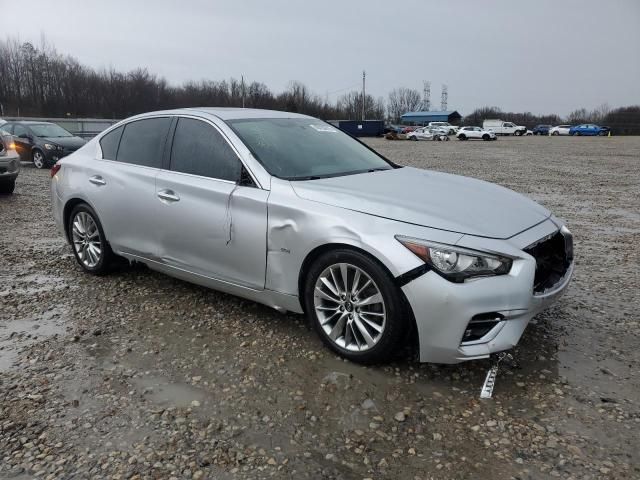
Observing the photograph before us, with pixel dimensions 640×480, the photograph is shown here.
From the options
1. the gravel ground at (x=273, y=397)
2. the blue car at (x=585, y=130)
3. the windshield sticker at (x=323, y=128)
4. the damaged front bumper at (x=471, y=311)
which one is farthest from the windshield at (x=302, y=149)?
the blue car at (x=585, y=130)

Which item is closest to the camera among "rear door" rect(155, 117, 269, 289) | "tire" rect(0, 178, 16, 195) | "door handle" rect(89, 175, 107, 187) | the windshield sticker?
"rear door" rect(155, 117, 269, 289)

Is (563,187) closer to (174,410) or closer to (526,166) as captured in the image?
(526,166)

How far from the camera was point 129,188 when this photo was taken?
15.7 feet

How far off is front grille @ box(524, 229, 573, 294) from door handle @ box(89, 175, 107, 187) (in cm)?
377

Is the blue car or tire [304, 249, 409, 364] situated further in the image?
the blue car

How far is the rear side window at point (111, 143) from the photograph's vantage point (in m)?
5.22

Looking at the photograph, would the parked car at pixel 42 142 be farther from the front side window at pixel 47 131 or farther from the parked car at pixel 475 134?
the parked car at pixel 475 134

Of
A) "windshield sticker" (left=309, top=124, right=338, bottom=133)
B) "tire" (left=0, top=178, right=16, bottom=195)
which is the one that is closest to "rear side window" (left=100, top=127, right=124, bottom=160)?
"windshield sticker" (left=309, top=124, right=338, bottom=133)

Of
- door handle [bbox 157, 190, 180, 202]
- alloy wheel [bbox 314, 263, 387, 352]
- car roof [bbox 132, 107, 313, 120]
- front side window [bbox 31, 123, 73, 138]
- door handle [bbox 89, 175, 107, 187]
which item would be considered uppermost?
front side window [bbox 31, 123, 73, 138]

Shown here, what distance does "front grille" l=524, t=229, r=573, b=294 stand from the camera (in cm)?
346

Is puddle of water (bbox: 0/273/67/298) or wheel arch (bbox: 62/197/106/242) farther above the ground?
wheel arch (bbox: 62/197/106/242)

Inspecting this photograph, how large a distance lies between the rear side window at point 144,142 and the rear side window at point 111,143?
0.07 m

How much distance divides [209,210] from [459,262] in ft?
6.42

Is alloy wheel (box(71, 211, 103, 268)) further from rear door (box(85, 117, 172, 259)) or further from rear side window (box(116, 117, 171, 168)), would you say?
rear side window (box(116, 117, 171, 168))
